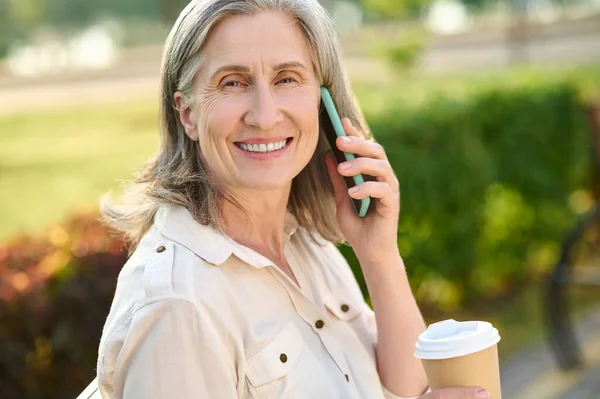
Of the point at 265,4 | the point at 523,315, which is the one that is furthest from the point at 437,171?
the point at 265,4

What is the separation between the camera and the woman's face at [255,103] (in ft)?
6.38

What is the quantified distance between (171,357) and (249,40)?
26.3 inches

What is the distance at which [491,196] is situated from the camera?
6.78m

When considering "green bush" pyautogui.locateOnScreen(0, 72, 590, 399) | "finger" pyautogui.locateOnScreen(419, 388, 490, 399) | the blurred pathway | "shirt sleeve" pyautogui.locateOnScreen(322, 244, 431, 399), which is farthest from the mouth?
the blurred pathway

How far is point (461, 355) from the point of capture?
5.58 feet

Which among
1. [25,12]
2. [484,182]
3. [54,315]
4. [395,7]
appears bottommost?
[484,182]

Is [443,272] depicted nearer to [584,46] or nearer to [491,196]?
[491,196]

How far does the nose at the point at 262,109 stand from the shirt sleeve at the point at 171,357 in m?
→ 0.42

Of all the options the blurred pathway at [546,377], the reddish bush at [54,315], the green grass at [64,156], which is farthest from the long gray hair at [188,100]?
the blurred pathway at [546,377]

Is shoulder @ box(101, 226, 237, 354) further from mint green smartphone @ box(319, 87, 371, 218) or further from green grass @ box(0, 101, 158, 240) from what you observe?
green grass @ box(0, 101, 158, 240)

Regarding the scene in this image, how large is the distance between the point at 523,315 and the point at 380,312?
4517 millimetres

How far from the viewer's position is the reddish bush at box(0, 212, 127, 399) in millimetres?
3344

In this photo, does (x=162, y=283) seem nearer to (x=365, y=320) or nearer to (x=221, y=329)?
(x=221, y=329)

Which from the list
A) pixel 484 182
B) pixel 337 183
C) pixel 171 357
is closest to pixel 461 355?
pixel 171 357
